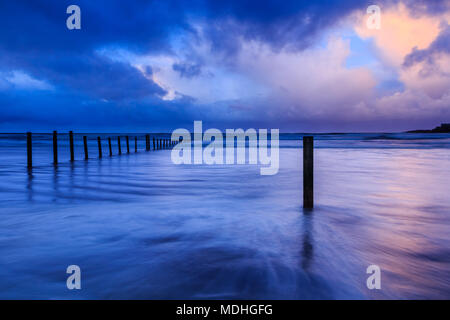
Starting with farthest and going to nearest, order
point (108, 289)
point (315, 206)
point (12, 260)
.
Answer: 1. point (315, 206)
2. point (12, 260)
3. point (108, 289)

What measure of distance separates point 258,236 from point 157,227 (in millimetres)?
1505

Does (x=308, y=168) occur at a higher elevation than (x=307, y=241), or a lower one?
higher

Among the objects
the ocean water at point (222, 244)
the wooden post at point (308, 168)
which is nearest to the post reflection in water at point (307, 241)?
the ocean water at point (222, 244)

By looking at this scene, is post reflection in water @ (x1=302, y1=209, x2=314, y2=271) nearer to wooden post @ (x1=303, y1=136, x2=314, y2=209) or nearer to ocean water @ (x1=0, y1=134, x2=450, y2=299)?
ocean water @ (x1=0, y1=134, x2=450, y2=299)

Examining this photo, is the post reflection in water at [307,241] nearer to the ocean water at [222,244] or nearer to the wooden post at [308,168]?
the ocean water at [222,244]

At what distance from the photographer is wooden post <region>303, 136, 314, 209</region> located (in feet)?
17.3

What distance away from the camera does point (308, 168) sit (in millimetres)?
5398

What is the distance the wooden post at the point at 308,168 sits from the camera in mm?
5277

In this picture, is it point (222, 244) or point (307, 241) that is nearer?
point (222, 244)

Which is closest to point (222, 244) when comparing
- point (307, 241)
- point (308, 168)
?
point (307, 241)

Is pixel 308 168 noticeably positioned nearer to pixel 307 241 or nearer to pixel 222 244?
pixel 307 241
